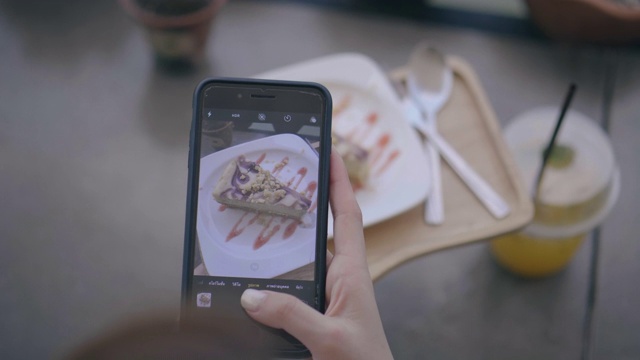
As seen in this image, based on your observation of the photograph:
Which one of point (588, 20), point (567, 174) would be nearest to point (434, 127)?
point (567, 174)

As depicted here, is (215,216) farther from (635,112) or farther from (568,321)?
(635,112)

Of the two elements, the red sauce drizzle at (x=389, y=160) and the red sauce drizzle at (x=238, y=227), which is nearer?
the red sauce drizzle at (x=238, y=227)

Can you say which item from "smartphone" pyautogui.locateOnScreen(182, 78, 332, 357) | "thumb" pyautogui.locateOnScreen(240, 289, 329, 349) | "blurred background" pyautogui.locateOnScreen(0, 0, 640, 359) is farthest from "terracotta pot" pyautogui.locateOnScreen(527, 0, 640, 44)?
"thumb" pyautogui.locateOnScreen(240, 289, 329, 349)

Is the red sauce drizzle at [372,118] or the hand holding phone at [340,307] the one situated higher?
the red sauce drizzle at [372,118]

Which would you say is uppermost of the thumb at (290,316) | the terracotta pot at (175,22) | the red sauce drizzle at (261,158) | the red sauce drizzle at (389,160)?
the terracotta pot at (175,22)

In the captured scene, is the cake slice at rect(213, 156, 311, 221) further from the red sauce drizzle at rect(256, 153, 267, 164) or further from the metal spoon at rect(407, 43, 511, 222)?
the metal spoon at rect(407, 43, 511, 222)

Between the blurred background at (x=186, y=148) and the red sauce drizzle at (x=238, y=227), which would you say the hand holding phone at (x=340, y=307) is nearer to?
the red sauce drizzle at (x=238, y=227)

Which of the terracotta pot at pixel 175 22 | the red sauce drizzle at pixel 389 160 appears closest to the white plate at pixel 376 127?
the red sauce drizzle at pixel 389 160
